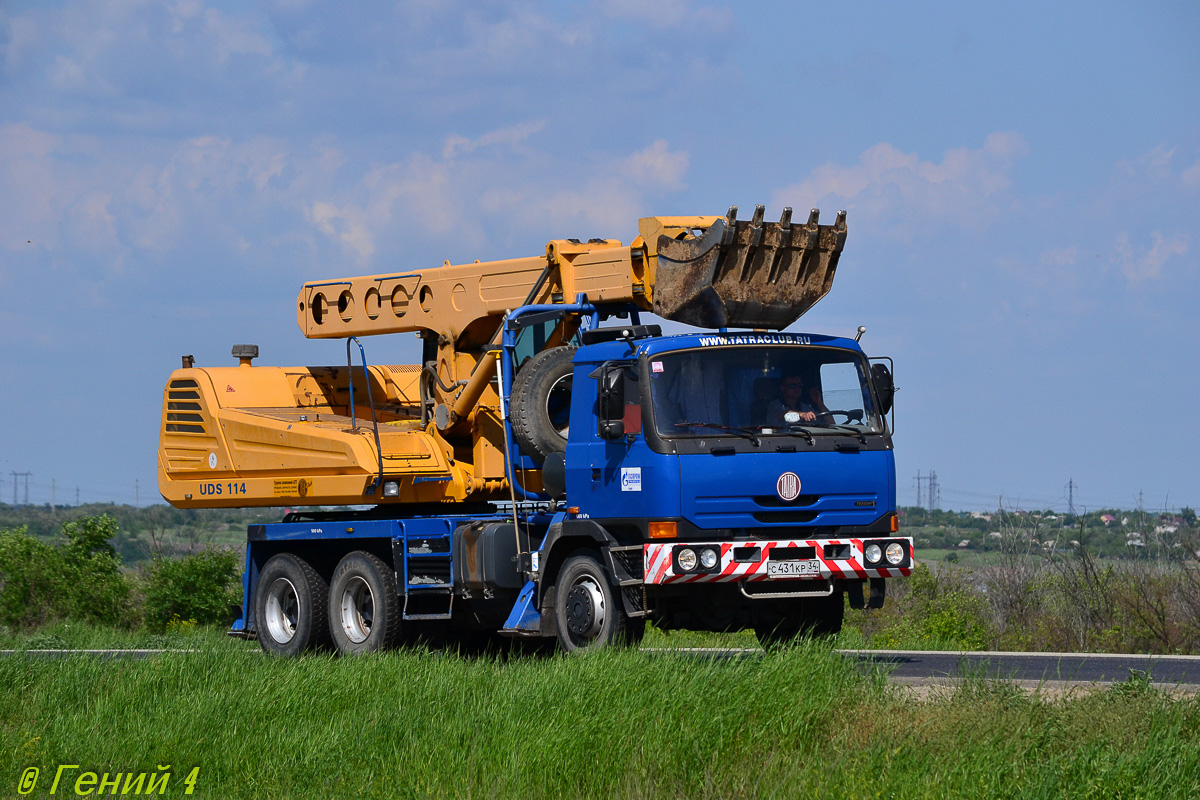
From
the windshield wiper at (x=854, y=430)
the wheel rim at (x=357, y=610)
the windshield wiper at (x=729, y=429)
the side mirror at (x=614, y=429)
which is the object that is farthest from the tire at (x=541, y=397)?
the wheel rim at (x=357, y=610)

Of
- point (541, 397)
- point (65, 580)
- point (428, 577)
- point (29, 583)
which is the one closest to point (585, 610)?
point (541, 397)

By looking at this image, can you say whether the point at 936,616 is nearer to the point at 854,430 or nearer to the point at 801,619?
the point at 801,619

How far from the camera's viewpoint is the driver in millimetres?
12773

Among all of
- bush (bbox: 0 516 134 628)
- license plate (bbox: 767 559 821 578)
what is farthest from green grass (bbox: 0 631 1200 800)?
bush (bbox: 0 516 134 628)

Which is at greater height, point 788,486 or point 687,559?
point 788,486

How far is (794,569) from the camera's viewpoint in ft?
40.6

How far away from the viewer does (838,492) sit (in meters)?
12.6

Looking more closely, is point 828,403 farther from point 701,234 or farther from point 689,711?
point 689,711

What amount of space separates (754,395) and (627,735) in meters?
4.46

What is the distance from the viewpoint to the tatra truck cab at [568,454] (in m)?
12.5

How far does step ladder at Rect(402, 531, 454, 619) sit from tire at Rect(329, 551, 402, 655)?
25cm

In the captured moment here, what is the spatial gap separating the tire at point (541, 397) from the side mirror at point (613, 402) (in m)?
1.59

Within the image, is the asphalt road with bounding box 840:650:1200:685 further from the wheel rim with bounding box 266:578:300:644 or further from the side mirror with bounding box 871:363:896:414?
the wheel rim with bounding box 266:578:300:644

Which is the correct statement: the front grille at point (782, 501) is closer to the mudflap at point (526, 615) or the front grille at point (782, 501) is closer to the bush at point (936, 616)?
the mudflap at point (526, 615)
